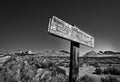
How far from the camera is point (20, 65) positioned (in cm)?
375

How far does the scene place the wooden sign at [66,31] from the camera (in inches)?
70.3

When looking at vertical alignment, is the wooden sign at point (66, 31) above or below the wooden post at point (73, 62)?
above

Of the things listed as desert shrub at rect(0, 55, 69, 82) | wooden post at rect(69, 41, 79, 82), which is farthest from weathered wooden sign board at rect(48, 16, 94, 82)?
desert shrub at rect(0, 55, 69, 82)

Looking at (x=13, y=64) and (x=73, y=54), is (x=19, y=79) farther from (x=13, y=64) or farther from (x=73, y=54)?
(x=73, y=54)

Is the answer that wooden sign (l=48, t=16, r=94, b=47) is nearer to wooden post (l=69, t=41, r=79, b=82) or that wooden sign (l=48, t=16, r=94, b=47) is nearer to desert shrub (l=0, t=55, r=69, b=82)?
wooden post (l=69, t=41, r=79, b=82)

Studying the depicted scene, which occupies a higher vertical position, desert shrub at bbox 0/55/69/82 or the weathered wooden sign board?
the weathered wooden sign board

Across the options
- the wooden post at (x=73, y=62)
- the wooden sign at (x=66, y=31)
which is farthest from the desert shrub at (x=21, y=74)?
the wooden sign at (x=66, y=31)

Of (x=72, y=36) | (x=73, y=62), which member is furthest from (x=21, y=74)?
(x=72, y=36)

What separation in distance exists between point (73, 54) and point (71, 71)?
0.36 m

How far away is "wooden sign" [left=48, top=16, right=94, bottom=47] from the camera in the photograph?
178 centimetres

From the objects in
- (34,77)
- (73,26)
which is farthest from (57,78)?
(73,26)

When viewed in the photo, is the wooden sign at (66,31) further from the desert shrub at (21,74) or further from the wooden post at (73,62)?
the desert shrub at (21,74)

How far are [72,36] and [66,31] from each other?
22 centimetres

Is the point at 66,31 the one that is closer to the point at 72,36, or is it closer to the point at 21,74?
the point at 72,36
